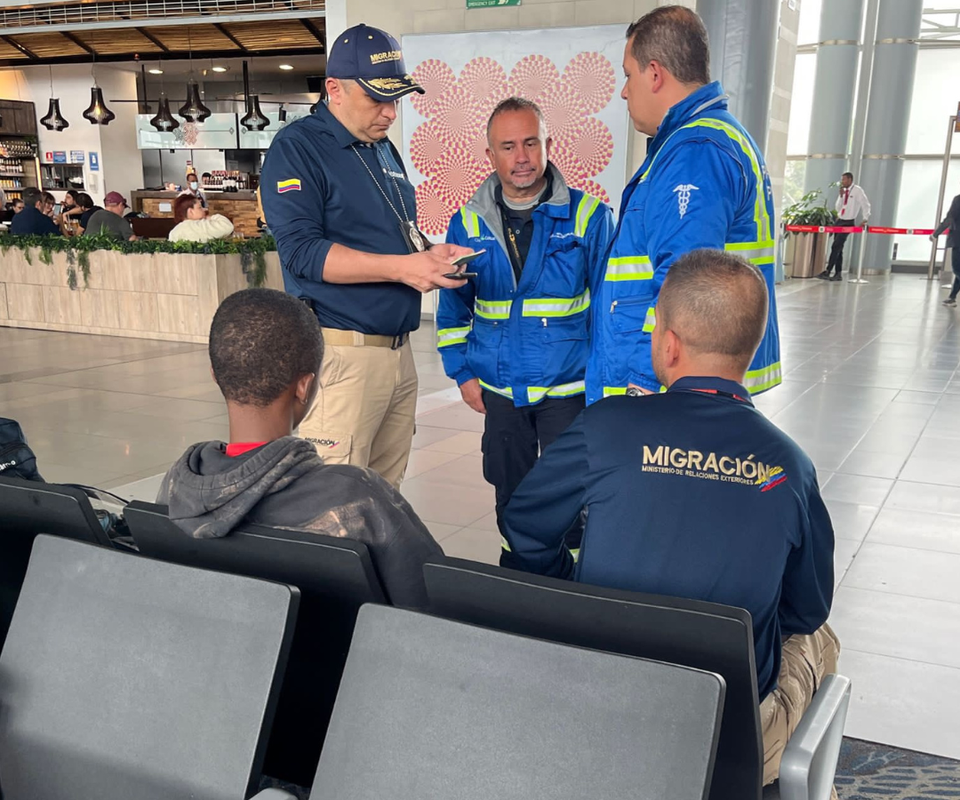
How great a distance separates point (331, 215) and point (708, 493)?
1.44 meters

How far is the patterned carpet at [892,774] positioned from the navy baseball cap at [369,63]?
1961 mm

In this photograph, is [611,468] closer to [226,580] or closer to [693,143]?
[226,580]

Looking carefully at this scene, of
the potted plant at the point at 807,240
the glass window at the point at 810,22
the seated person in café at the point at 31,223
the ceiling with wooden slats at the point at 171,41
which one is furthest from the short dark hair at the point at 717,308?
the glass window at the point at 810,22

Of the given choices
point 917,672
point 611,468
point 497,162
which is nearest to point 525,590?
point 611,468

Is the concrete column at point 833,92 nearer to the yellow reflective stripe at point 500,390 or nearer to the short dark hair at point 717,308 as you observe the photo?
the yellow reflective stripe at point 500,390

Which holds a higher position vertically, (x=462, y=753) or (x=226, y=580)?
(x=226, y=580)

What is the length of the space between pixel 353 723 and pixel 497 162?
5.77 feet

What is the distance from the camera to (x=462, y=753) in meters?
1.10

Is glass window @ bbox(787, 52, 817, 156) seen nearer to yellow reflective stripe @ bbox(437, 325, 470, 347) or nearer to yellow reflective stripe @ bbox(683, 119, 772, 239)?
yellow reflective stripe @ bbox(437, 325, 470, 347)

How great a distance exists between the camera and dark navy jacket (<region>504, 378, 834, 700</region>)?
1.32 metres

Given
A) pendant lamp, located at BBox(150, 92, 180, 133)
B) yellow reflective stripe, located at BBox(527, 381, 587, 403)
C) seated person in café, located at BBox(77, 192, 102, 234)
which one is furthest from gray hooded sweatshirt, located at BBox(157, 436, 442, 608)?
pendant lamp, located at BBox(150, 92, 180, 133)

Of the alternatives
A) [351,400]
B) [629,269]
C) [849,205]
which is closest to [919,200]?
[849,205]

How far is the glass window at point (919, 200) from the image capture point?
17719mm

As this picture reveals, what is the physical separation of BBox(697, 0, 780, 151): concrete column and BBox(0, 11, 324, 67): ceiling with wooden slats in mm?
7477
